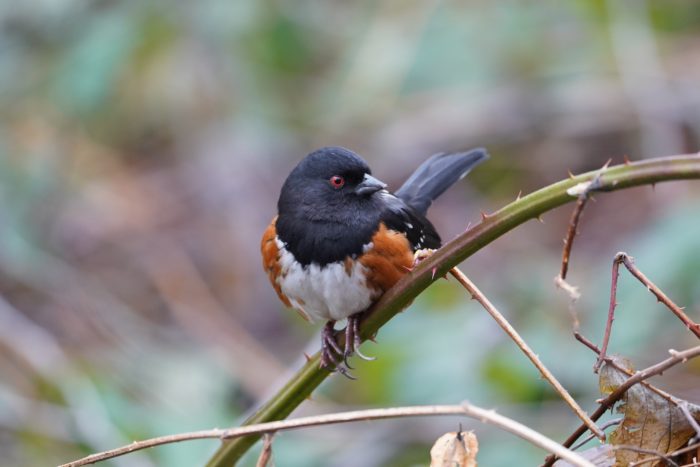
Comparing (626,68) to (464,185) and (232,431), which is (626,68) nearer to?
(464,185)

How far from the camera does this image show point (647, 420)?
4.17 ft

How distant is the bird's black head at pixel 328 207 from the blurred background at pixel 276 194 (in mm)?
715

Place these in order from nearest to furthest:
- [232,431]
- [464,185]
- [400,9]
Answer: [232,431]
[400,9]
[464,185]

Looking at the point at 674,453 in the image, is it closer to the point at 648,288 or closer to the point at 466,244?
the point at 648,288

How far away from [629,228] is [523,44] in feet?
3.56

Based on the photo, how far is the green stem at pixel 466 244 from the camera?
1.03m

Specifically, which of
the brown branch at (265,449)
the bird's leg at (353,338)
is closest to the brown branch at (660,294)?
the brown branch at (265,449)

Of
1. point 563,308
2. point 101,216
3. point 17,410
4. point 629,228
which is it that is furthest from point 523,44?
point 17,410

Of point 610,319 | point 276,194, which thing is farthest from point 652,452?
point 276,194

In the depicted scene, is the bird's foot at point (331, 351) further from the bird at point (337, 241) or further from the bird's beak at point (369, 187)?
the bird's beak at point (369, 187)

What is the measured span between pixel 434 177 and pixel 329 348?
0.99 meters

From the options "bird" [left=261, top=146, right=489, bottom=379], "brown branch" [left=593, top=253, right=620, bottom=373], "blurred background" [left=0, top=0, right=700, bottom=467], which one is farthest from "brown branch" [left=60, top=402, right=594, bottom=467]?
"blurred background" [left=0, top=0, right=700, bottom=467]

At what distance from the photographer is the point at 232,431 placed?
1312 mm

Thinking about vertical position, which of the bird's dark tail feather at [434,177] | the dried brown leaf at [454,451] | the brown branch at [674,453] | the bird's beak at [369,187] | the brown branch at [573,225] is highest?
the bird's dark tail feather at [434,177]
